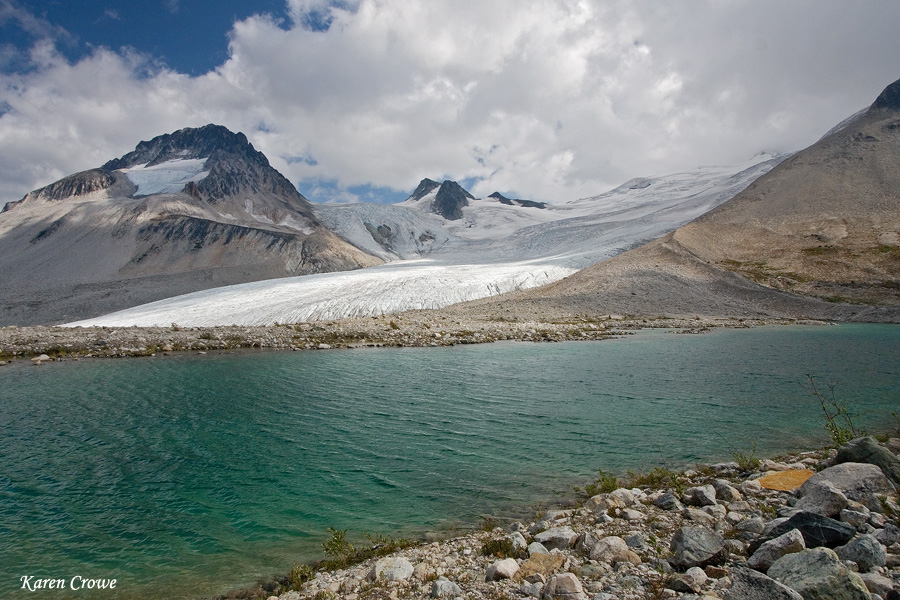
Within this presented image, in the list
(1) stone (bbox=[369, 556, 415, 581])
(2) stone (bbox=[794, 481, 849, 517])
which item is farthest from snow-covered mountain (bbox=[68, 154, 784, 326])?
(2) stone (bbox=[794, 481, 849, 517])

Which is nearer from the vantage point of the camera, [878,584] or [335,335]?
[878,584]

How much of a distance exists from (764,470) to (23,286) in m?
119

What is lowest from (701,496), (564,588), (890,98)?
(701,496)

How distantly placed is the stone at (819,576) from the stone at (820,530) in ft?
2.55

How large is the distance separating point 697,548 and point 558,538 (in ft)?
5.41

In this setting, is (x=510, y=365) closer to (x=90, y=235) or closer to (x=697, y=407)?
(x=697, y=407)

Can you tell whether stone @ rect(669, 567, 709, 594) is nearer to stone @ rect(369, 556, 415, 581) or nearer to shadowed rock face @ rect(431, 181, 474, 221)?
stone @ rect(369, 556, 415, 581)

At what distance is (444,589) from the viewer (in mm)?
5082

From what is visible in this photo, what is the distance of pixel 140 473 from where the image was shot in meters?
10.1

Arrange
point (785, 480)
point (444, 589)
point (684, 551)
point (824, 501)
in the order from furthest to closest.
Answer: point (785, 480) < point (824, 501) < point (444, 589) < point (684, 551)

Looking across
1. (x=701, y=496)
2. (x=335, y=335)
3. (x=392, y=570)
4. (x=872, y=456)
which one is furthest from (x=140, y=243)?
(x=872, y=456)

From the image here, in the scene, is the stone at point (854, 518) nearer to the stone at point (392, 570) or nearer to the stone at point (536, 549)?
the stone at point (536, 549)

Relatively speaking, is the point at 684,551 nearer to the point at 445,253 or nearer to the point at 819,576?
the point at 819,576

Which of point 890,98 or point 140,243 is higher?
point 890,98
